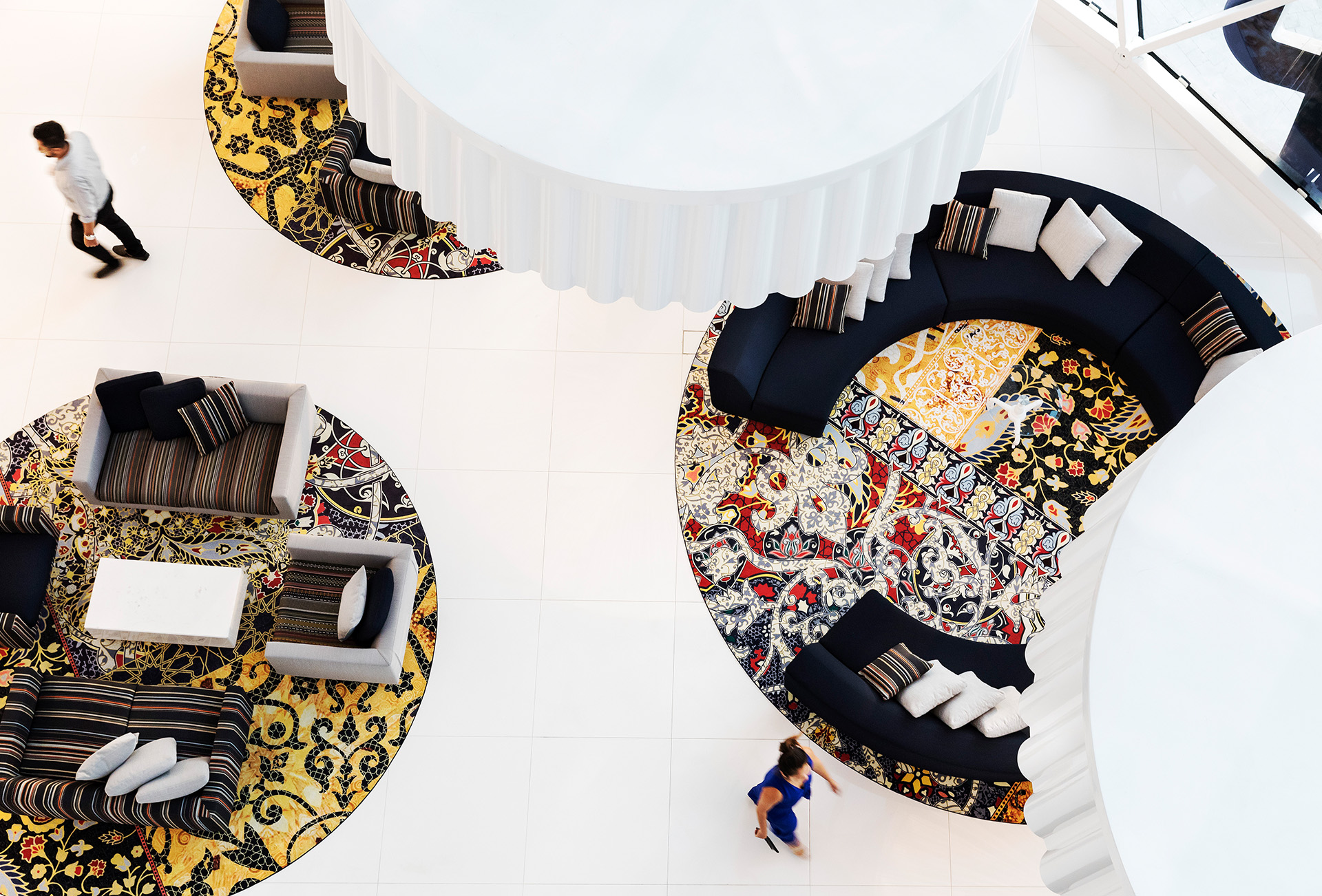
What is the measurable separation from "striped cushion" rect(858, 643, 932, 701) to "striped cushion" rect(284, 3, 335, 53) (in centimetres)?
677

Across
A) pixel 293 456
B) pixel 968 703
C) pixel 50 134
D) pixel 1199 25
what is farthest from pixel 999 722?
pixel 50 134

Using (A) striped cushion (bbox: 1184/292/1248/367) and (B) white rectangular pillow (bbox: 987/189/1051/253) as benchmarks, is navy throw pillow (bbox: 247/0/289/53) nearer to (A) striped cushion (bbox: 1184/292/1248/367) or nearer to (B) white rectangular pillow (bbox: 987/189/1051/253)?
(B) white rectangular pillow (bbox: 987/189/1051/253)

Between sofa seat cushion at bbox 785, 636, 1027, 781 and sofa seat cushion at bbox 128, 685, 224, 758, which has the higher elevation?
sofa seat cushion at bbox 785, 636, 1027, 781

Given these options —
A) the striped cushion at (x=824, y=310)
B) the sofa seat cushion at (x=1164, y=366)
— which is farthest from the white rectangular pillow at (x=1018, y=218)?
the striped cushion at (x=824, y=310)

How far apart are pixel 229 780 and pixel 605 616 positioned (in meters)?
2.63

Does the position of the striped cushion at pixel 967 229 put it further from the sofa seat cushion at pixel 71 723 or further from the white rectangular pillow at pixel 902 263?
the sofa seat cushion at pixel 71 723

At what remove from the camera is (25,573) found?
6.75 m

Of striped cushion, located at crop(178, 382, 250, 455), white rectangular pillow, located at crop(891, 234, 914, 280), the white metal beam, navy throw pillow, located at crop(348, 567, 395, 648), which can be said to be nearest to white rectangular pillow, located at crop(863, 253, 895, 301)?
white rectangular pillow, located at crop(891, 234, 914, 280)

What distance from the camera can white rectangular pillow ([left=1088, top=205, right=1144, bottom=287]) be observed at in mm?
7789

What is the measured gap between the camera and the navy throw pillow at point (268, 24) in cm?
831

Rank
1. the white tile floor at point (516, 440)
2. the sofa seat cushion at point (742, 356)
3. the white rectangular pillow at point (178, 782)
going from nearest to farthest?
the white rectangular pillow at point (178, 782), the white tile floor at point (516, 440), the sofa seat cushion at point (742, 356)

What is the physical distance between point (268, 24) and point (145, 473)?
3.96 m

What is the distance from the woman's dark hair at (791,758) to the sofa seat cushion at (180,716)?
143 inches

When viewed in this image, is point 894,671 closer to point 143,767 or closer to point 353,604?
point 353,604
